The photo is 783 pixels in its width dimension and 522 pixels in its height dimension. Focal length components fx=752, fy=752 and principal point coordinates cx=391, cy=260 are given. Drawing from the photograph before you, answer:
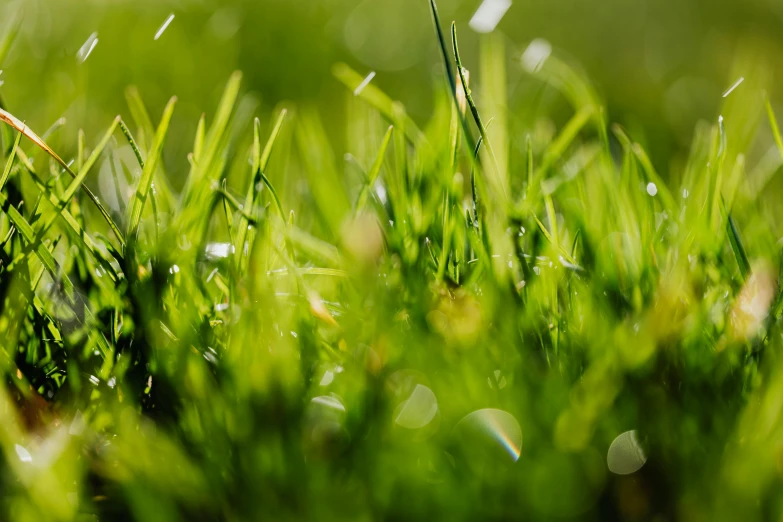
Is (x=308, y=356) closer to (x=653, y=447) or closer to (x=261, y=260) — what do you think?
(x=261, y=260)

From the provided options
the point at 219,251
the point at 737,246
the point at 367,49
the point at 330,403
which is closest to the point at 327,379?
the point at 330,403

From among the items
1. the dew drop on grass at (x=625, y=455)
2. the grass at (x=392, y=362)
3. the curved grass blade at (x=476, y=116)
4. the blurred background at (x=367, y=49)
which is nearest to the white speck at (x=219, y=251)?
the grass at (x=392, y=362)

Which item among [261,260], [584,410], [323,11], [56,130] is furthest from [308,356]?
[323,11]

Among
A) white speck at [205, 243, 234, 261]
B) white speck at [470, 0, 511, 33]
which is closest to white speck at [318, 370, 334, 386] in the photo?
white speck at [205, 243, 234, 261]

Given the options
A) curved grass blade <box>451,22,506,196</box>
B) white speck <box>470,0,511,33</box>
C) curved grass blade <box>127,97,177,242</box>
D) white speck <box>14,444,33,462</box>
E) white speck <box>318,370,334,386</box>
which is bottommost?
white speck <box>14,444,33,462</box>

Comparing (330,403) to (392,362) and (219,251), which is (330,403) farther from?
(219,251)

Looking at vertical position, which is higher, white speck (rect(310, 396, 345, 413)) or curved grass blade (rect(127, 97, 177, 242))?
curved grass blade (rect(127, 97, 177, 242))

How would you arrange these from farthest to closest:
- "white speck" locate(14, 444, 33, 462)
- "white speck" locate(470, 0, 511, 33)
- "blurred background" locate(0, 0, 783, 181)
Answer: "blurred background" locate(0, 0, 783, 181)
"white speck" locate(470, 0, 511, 33)
"white speck" locate(14, 444, 33, 462)

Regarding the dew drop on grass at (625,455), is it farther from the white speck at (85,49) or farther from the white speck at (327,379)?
the white speck at (85,49)

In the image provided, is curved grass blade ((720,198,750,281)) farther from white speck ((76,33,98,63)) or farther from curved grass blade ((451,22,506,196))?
white speck ((76,33,98,63))
